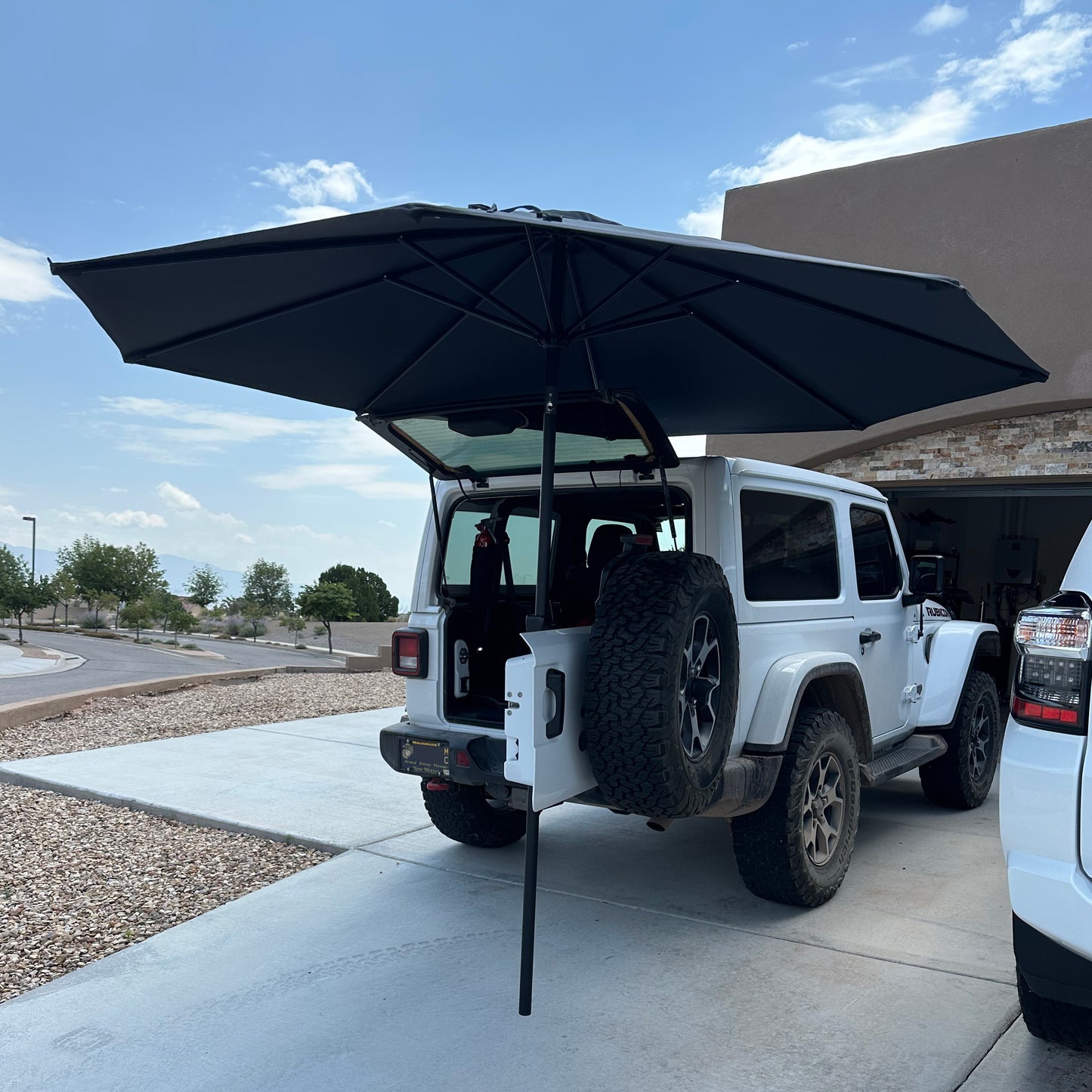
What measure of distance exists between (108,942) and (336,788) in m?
2.47

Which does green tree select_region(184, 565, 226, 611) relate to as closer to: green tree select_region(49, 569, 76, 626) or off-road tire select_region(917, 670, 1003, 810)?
green tree select_region(49, 569, 76, 626)

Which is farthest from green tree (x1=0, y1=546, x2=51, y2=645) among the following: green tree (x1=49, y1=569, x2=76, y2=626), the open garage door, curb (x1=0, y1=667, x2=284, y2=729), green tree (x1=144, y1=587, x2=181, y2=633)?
the open garage door

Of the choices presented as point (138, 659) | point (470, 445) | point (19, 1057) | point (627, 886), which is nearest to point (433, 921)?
point (627, 886)

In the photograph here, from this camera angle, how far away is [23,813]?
590 centimetres

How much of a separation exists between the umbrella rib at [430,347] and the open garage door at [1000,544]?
33.0 feet

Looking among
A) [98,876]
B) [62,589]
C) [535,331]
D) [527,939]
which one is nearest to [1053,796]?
[527,939]

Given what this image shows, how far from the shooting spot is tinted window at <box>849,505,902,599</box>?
17.4 feet

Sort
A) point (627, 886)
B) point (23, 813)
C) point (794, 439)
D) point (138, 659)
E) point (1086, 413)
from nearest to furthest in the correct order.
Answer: point (627, 886)
point (23, 813)
point (1086, 413)
point (794, 439)
point (138, 659)

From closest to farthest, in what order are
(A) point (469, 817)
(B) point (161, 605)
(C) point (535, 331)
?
(C) point (535, 331), (A) point (469, 817), (B) point (161, 605)

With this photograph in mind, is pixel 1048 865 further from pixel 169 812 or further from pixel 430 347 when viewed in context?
pixel 169 812

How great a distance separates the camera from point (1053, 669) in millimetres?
2535

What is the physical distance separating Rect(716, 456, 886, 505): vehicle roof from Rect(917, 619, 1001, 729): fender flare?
107 centimetres

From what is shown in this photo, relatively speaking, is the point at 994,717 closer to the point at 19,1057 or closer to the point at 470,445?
the point at 470,445

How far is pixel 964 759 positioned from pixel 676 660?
11.7 ft
